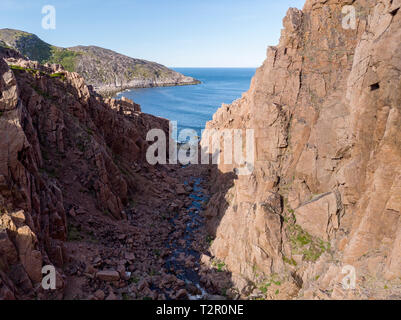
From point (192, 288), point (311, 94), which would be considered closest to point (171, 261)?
point (192, 288)

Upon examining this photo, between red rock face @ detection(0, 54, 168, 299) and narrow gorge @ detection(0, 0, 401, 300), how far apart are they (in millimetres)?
157

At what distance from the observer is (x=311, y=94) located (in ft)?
97.3

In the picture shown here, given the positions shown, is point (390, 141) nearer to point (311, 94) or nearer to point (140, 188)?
point (311, 94)

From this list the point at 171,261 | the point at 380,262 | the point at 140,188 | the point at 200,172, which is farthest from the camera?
the point at 200,172

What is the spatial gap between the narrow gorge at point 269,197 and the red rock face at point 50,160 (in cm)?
16

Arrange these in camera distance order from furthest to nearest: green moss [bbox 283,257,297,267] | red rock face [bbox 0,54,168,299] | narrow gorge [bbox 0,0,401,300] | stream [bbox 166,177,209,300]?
stream [bbox 166,177,209,300]
green moss [bbox 283,257,297,267]
red rock face [bbox 0,54,168,299]
narrow gorge [bbox 0,0,401,300]

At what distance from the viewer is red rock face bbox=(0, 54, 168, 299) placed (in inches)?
900

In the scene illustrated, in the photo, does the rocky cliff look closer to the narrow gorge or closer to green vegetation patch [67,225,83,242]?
the narrow gorge

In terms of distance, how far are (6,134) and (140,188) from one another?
98.7ft

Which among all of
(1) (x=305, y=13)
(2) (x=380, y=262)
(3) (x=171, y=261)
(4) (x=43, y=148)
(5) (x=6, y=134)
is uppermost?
(1) (x=305, y=13)

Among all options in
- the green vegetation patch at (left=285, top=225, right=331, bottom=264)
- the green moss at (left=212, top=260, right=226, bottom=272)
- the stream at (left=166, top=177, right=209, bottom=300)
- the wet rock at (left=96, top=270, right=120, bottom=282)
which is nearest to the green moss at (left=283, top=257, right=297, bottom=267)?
the green vegetation patch at (left=285, top=225, right=331, bottom=264)

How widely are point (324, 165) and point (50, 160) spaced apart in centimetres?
3406

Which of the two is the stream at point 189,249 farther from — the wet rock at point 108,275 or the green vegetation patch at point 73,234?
the green vegetation patch at point 73,234

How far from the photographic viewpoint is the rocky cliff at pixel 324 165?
20.1 meters
